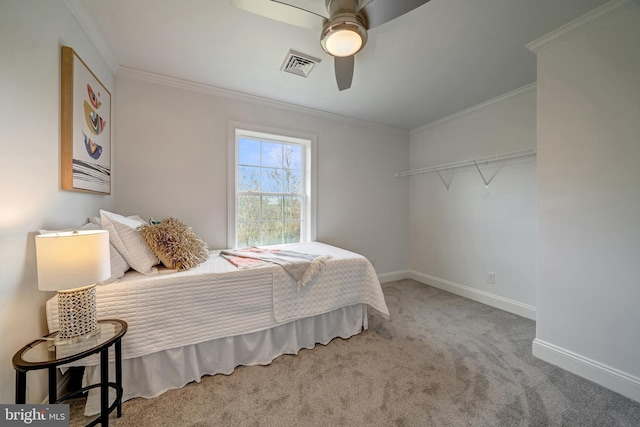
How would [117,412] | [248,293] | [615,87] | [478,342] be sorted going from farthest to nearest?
1. [478,342]
2. [248,293]
3. [615,87]
4. [117,412]

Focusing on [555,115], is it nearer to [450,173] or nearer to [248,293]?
[450,173]

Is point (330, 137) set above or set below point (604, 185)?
above

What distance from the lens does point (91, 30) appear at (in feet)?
5.41

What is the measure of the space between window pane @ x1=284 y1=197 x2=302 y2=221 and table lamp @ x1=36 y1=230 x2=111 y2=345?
78.2 inches

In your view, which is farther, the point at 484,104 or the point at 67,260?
the point at 484,104

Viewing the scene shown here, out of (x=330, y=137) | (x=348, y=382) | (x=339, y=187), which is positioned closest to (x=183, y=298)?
(x=348, y=382)

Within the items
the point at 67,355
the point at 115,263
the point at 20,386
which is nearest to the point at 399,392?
the point at 67,355

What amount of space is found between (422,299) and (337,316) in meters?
1.42

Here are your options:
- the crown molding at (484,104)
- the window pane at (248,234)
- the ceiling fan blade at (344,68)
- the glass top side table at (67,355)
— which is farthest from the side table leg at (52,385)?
the crown molding at (484,104)

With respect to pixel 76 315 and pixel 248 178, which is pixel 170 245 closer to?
pixel 76 315

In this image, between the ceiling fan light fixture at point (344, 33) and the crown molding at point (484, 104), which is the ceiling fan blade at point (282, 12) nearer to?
the ceiling fan light fixture at point (344, 33)

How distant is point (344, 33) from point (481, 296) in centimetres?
313

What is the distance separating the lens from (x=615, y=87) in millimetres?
1490

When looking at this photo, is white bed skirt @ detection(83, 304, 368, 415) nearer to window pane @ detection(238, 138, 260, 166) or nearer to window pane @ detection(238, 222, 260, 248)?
window pane @ detection(238, 222, 260, 248)
